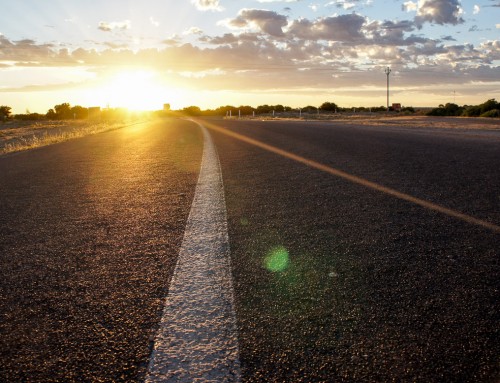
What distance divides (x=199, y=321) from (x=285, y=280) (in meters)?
0.64

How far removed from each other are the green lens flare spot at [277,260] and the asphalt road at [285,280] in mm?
12

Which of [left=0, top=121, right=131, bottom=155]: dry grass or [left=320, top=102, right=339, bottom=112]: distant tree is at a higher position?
[left=320, top=102, right=339, bottom=112]: distant tree

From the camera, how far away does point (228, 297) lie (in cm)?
241

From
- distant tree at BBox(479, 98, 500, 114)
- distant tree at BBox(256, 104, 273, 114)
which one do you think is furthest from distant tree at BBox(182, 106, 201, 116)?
distant tree at BBox(479, 98, 500, 114)

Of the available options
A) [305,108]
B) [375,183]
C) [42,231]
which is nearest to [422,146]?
[375,183]

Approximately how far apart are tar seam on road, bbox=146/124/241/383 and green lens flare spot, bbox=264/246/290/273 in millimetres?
240

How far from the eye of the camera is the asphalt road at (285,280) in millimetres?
1814

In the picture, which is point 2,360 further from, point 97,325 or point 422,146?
point 422,146

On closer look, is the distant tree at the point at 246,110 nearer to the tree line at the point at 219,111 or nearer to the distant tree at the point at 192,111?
the tree line at the point at 219,111

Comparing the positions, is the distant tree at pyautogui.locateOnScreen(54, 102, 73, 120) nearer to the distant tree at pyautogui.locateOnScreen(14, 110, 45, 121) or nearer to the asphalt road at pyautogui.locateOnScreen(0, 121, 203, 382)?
the distant tree at pyautogui.locateOnScreen(14, 110, 45, 121)

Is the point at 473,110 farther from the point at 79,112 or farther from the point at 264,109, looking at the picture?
the point at 79,112

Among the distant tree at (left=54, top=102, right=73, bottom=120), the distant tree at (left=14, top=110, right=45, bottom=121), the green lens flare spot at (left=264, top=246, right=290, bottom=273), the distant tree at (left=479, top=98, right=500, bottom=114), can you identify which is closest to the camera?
the green lens flare spot at (left=264, top=246, right=290, bottom=273)

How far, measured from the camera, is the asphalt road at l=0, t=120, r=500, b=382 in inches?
71.4

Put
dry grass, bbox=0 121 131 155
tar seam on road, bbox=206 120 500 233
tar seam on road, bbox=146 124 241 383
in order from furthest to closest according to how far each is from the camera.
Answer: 1. dry grass, bbox=0 121 131 155
2. tar seam on road, bbox=206 120 500 233
3. tar seam on road, bbox=146 124 241 383
